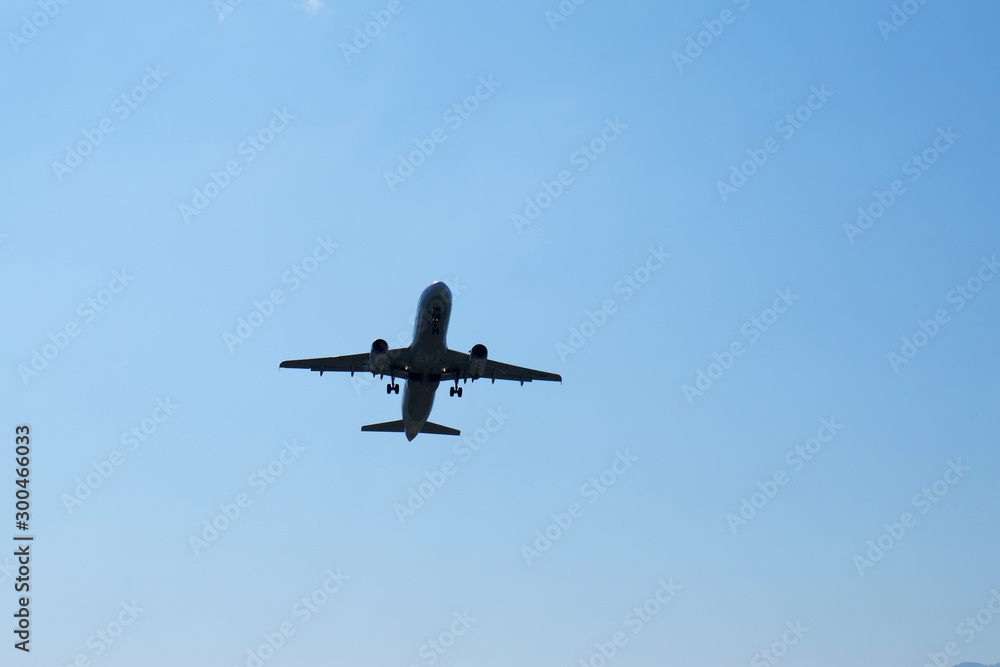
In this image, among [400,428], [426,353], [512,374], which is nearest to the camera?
[426,353]

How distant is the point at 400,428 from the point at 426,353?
15855 millimetres

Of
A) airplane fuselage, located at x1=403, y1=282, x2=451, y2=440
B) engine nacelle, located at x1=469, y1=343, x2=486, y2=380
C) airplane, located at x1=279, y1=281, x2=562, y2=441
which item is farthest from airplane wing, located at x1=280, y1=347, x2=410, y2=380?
engine nacelle, located at x1=469, y1=343, x2=486, y2=380

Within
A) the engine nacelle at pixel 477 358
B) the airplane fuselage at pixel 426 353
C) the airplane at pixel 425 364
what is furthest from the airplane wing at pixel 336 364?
the engine nacelle at pixel 477 358

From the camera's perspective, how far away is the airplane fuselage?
58750mm

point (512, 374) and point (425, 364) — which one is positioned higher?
point (512, 374)

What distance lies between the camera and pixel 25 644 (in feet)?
166

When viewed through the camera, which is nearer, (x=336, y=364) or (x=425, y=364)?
(x=425, y=364)

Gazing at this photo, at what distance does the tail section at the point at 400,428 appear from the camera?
76.4 metres

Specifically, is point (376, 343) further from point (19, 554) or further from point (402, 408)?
point (19, 554)

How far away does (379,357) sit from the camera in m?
62.7

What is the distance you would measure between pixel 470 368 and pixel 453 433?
1489 centimetres

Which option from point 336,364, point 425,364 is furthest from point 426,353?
point 336,364

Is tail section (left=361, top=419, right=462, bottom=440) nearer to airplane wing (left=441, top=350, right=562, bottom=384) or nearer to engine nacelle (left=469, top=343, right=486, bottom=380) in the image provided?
airplane wing (left=441, top=350, right=562, bottom=384)

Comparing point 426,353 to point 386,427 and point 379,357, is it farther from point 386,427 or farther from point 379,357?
point 386,427
